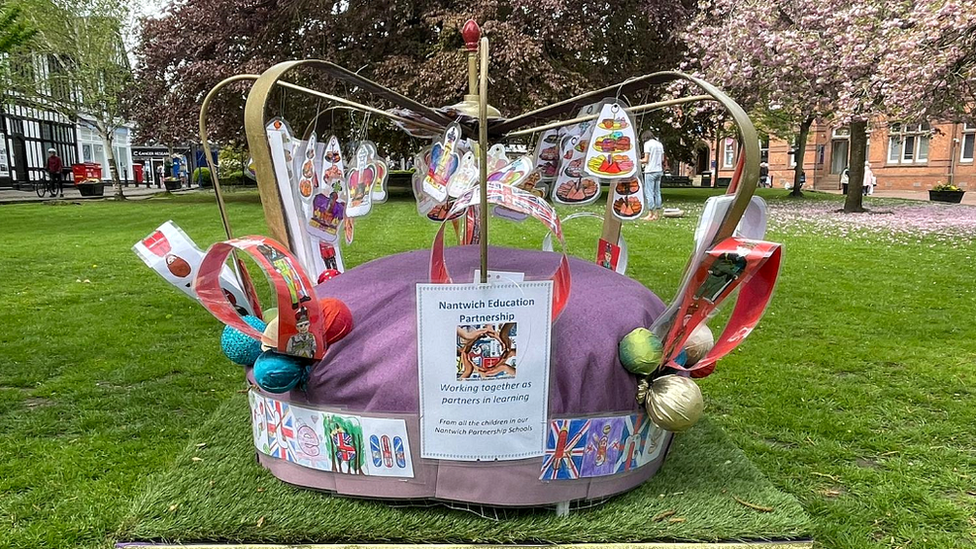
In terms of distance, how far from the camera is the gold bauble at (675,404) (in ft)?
8.50

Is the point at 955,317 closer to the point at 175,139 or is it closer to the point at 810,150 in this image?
the point at 175,139

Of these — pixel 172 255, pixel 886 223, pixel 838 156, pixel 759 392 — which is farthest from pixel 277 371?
pixel 838 156

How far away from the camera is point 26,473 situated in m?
3.37

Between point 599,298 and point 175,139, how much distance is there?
65.4 ft

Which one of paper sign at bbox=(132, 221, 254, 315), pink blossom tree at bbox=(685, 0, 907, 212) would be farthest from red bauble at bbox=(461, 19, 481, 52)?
pink blossom tree at bbox=(685, 0, 907, 212)

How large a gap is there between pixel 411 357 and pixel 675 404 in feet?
3.19

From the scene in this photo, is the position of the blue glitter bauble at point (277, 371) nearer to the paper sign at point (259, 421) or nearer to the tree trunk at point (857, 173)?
the paper sign at point (259, 421)

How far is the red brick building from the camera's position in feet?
100

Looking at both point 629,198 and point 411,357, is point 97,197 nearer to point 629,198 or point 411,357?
point 629,198

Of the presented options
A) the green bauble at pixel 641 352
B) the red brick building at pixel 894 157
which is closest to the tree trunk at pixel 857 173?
the red brick building at pixel 894 157

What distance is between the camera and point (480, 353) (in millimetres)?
2539

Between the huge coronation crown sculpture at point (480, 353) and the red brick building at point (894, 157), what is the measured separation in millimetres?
26118

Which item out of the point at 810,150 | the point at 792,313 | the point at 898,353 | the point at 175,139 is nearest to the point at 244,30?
the point at 175,139

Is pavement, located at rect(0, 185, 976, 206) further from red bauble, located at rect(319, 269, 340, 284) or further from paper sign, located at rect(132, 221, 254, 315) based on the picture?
paper sign, located at rect(132, 221, 254, 315)
